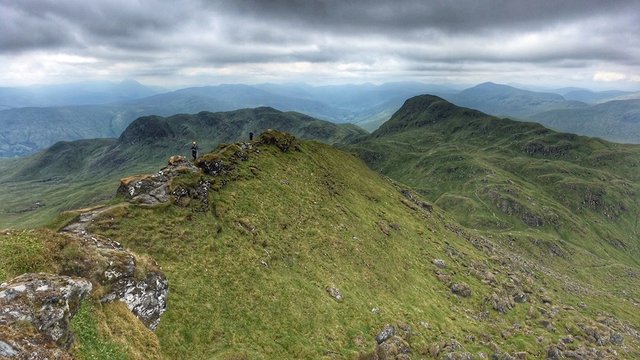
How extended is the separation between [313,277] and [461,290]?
122 feet

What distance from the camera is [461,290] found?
76375mm

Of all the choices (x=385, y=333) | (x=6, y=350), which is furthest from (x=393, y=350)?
(x=6, y=350)

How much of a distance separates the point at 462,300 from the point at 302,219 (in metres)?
35.5

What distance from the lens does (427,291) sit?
69.5 meters

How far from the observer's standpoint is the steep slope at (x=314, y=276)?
137 ft

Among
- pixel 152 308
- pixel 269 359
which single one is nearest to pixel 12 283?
pixel 152 308

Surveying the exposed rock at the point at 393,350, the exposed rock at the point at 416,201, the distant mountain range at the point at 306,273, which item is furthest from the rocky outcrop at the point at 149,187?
the exposed rock at the point at 416,201

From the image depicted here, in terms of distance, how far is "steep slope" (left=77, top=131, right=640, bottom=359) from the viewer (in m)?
41.7

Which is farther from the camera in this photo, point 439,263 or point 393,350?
point 439,263

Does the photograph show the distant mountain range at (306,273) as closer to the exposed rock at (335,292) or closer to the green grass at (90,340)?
the exposed rock at (335,292)

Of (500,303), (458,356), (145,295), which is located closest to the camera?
(145,295)

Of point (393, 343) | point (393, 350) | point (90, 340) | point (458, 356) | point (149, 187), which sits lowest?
point (458, 356)

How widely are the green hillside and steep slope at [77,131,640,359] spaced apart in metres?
0.21

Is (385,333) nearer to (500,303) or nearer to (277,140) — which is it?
(500,303)
